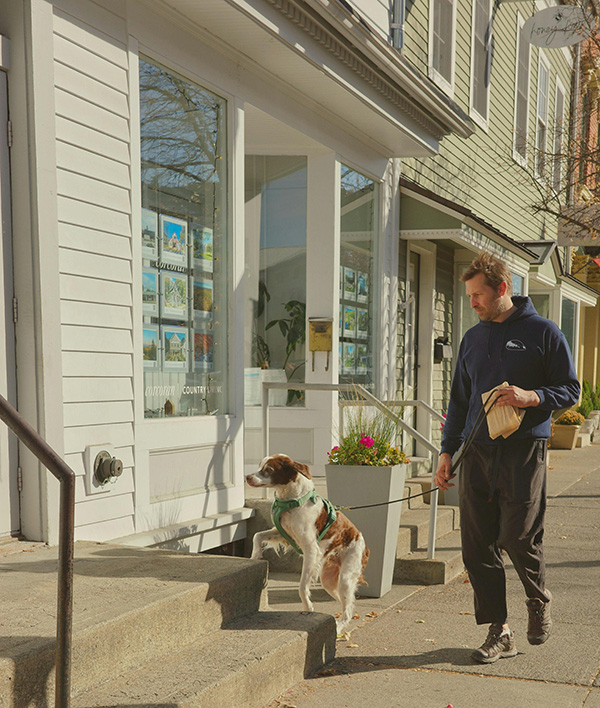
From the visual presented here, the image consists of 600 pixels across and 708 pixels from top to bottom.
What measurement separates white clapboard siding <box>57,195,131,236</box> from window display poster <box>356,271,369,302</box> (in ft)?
13.0

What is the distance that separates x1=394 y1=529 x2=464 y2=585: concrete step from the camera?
6.04m

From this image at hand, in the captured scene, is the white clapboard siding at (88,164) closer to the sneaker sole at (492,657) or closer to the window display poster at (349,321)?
the sneaker sole at (492,657)

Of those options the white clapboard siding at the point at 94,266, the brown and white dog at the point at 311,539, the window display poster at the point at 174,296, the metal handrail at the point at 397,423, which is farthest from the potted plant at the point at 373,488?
the white clapboard siding at the point at 94,266

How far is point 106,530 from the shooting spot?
4965 millimetres

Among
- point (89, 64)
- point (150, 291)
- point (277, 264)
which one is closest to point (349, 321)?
point (277, 264)

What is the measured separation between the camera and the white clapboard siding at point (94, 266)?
4660mm

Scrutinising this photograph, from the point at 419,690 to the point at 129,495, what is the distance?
2.13 m

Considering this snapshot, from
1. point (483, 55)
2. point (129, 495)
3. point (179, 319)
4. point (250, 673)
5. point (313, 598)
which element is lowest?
point (313, 598)

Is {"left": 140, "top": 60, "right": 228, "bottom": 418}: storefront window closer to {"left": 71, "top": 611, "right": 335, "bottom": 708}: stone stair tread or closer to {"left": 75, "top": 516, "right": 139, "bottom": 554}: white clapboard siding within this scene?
{"left": 75, "top": 516, "right": 139, "bottom": 554}: white clapboard siding

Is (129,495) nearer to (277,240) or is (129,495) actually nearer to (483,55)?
(277,240)

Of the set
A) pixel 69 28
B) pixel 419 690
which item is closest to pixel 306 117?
pixel 69 28

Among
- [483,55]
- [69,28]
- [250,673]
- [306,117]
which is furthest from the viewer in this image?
[483,55]

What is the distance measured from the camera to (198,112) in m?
5.98

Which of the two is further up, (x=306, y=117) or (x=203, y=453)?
(x=306, y=117)
